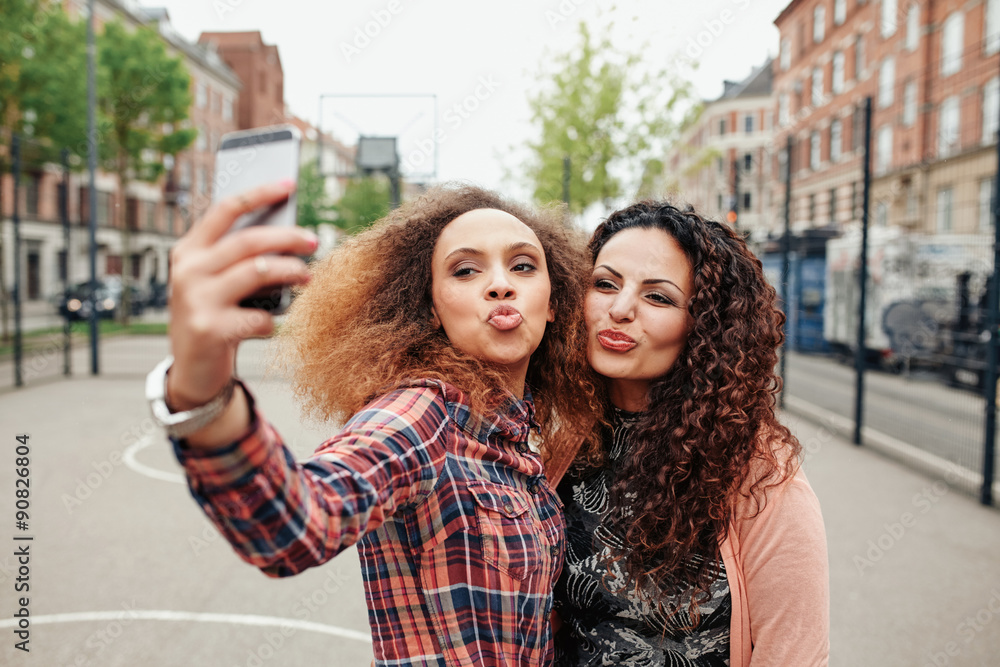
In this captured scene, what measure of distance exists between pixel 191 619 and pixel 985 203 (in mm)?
7958

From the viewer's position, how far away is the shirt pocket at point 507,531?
144 centimetres

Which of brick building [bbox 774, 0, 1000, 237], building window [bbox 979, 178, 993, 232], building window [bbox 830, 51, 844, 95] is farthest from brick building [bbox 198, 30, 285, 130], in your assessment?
building window [bbox 979, 178, 993, 232]

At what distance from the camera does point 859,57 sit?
103ft

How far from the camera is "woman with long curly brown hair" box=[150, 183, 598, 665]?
0.84 meters

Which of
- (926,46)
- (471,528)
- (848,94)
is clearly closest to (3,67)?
(471,528)

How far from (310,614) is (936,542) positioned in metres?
4.55

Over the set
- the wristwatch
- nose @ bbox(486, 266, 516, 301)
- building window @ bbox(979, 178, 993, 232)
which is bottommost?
the wristwatch

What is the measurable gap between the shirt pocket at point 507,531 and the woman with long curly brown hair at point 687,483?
0.41m

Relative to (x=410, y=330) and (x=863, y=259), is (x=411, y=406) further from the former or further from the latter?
(x=863, y=259)

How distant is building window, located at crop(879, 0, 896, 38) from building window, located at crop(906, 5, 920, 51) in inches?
47.2

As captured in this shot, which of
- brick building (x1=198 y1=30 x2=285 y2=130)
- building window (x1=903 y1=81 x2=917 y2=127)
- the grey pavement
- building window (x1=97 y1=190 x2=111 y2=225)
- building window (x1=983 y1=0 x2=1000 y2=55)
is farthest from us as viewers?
brick building (x1=198 y1=30 x2=285 y2=130)

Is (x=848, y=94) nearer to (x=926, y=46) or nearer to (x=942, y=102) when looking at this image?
(x=926, y=46)

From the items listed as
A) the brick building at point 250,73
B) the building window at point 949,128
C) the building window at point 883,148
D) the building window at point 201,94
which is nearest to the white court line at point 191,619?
the building window at point 949,128

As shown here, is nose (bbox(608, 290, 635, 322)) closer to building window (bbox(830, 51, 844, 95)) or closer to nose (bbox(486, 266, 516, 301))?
nose (bbox(486, 266, 516, 301))
